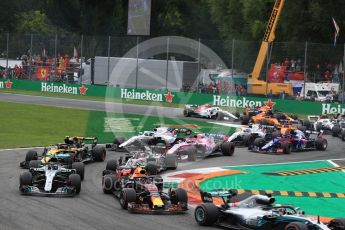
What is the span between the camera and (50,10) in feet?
309

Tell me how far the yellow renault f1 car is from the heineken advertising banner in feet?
85.1

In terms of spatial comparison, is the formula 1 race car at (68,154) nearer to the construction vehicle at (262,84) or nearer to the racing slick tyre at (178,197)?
the racing slick tyre at (178,197)

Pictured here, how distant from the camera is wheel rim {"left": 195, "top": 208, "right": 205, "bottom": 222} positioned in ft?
53.4

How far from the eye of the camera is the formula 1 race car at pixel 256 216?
48.4 feet

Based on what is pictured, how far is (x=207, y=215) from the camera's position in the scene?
52.8 ft

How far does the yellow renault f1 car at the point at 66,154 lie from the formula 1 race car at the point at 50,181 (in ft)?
3.26

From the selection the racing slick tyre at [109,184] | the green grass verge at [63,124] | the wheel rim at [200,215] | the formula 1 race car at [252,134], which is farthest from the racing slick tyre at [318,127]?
the wheel rim at [200,215]

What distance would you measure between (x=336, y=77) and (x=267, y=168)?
27318 mm

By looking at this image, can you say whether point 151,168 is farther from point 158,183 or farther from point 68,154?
point 68,154

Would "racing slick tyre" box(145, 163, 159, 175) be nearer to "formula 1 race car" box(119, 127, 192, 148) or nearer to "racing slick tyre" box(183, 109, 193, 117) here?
"formula 1 race car" box(119, 127, 192, 148)

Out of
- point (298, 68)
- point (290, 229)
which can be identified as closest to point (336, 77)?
point (298, 68)

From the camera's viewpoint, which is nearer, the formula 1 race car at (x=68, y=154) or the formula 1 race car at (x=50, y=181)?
the formula 1 race car at (x=50, y=181)

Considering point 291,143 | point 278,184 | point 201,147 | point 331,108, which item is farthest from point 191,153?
point 331,108

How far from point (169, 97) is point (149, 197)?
128ft
